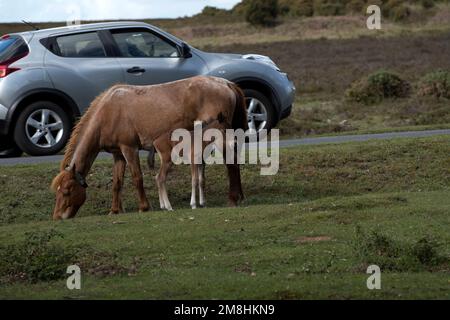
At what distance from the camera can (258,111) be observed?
724 inches

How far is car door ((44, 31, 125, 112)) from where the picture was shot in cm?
1745

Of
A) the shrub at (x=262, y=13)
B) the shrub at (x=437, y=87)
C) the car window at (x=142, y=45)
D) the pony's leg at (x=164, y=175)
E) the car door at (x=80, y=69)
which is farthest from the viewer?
the shrub at (x=262, y=13)

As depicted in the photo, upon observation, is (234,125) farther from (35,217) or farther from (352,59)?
(352,59)

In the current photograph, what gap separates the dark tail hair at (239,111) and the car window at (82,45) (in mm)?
3966

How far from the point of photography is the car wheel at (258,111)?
18234mm

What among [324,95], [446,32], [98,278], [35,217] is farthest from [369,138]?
[446,32]

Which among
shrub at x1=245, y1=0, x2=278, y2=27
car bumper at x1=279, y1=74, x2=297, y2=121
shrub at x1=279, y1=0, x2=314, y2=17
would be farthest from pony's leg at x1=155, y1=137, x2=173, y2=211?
shrub at x1=279, y1=0, x2=314, y2=17

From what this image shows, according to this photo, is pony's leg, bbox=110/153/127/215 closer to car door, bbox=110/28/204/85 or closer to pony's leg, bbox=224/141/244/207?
pony's leg, bbox=224/141/244/207

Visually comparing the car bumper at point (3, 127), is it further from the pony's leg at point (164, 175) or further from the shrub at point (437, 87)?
the shrub at point (437, 87)

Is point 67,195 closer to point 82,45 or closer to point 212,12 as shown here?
point 82,45

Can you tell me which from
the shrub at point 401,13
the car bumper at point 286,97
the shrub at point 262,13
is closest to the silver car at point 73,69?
the car bumper at point 286,97

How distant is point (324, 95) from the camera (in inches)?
1387

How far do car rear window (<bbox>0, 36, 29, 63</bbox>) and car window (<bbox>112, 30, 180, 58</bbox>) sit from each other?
4.81 feet
